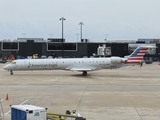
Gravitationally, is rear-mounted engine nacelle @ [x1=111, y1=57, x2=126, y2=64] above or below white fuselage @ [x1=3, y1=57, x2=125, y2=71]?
above

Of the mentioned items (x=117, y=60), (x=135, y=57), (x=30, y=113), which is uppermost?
(x=135, y=57)

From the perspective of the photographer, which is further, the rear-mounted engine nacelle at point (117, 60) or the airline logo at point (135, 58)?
the airline logo at point (135, 58)

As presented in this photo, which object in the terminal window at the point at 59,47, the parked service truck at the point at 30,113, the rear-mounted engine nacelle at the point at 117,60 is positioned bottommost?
the parked service truck at the point at 30,113

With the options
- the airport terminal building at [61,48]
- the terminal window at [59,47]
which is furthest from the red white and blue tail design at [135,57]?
the terminal window at [59,47]

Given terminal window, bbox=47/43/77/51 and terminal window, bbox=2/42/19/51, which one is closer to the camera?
terminal window, bbox=47/43/77/51

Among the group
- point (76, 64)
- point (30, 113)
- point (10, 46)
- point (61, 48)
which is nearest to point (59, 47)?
point (61, 48)

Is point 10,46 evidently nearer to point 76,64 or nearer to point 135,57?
point 76,64

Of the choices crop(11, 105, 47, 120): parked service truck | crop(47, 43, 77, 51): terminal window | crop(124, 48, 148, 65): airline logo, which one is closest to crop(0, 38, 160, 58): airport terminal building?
crop(47, 43, 77, 51): terminal window

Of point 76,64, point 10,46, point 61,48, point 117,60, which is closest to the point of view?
point 117,60

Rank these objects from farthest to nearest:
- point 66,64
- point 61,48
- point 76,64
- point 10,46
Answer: point 10,46 → point 61,48 → point 76,64 → point 66,64

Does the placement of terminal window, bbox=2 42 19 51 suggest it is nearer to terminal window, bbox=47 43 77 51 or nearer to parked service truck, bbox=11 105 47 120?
terminal window, bbox=47 43 77 51

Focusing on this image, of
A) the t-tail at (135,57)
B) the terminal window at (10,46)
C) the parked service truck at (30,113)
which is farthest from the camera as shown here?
the terminal window at (10,46)

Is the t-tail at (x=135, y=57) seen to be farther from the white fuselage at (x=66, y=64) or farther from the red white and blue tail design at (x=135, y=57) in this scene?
the white fuselage at (x=66, y=64)

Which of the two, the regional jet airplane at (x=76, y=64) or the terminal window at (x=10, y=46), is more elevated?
the terminal window at (x=10, y=46)
